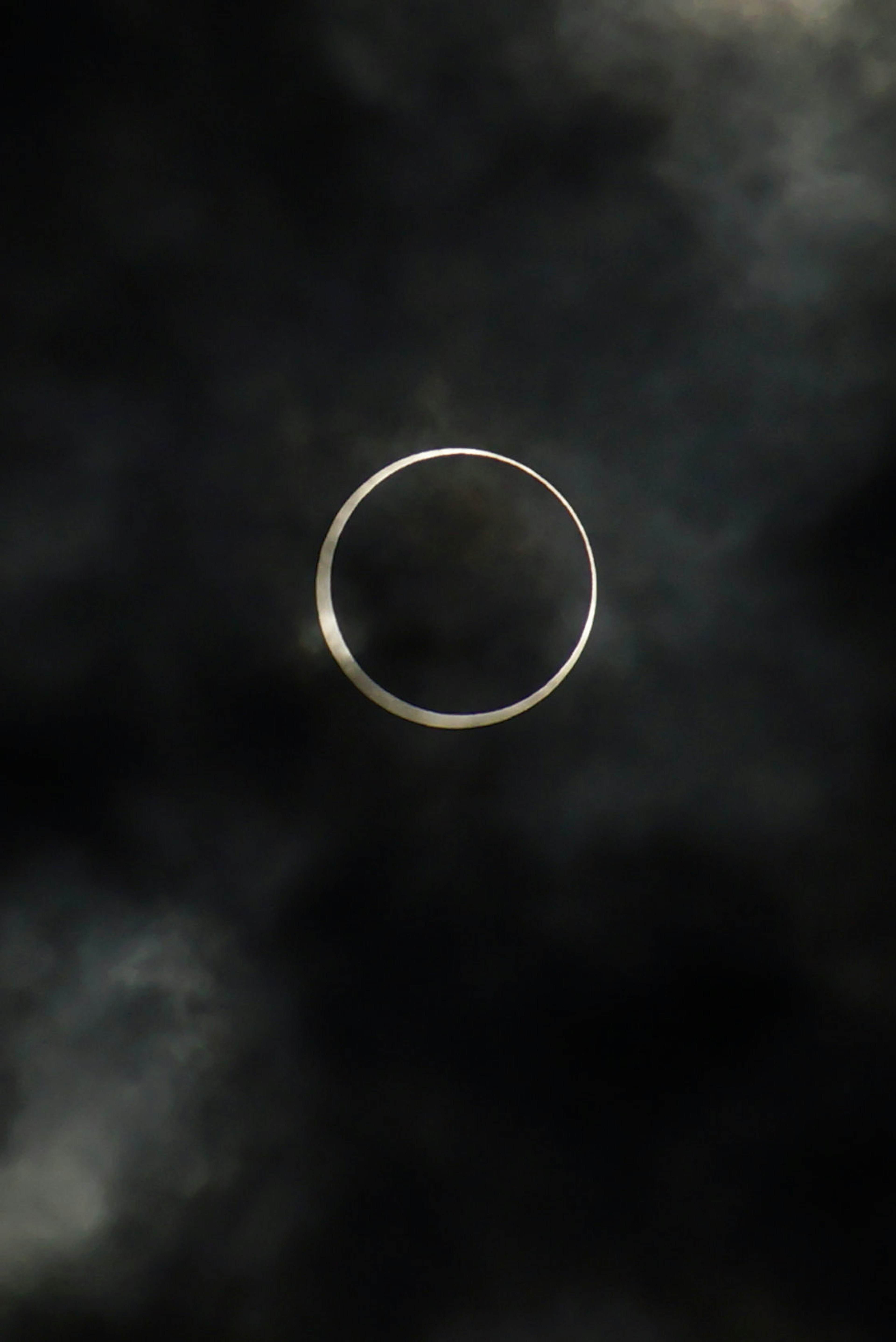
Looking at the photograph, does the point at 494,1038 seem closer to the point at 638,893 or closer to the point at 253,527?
the point at 638,893

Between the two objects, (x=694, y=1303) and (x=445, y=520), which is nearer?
(x=694, y=1303)

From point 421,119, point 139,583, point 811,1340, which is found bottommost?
point 811,1340

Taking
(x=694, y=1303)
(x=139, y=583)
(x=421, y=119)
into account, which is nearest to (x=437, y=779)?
(x=139, y=583)

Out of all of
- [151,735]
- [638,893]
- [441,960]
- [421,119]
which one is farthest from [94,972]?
[421,119]

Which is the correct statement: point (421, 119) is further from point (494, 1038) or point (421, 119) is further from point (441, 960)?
point (494, 1038)

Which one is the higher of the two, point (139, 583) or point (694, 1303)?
point (139, 583)

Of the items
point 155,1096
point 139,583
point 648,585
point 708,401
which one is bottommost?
point 155,1096
